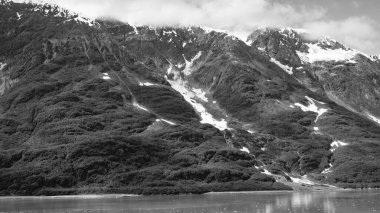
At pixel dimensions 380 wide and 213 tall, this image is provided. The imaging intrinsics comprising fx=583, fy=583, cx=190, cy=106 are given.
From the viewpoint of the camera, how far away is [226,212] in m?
124

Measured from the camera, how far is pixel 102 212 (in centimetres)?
13312

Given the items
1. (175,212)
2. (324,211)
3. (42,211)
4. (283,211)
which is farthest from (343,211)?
(42,211)

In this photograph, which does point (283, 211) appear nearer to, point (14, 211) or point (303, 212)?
point (303, 212)

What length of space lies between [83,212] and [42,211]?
13.5 metres

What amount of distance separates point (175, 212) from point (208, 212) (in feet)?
24.9

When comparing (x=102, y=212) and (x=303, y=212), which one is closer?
(x=303, y=212)

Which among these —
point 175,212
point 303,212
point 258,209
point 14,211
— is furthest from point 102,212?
point 303,212

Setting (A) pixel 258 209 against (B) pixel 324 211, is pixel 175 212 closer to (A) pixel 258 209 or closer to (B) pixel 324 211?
(A) pixel 258 209

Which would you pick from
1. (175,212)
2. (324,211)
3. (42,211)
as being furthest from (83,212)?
(324,211)

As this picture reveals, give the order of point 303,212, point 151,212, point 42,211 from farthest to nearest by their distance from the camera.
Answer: point 42,211, point 151,212, point 303,212

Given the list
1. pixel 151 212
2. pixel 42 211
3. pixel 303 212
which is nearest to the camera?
pixel 303 212

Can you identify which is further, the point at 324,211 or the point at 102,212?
the point at 102,212

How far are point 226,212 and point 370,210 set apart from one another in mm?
30419

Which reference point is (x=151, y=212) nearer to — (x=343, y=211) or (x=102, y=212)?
(x=102, y=212)
